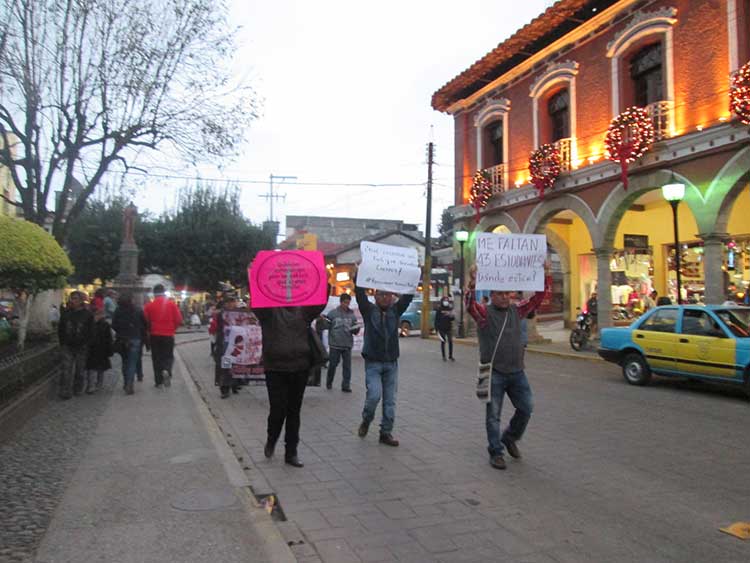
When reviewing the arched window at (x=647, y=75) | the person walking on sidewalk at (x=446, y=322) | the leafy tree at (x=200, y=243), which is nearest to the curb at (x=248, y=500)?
the person walking on sidewalk at (x=446, y=322)

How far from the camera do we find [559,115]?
20078 mm

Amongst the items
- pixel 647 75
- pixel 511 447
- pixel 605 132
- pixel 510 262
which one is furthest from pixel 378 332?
pixel 647 75

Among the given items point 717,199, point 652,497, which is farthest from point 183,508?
point 717,199

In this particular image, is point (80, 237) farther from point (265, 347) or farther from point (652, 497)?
point (652, 497)

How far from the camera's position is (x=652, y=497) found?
15.8 feet

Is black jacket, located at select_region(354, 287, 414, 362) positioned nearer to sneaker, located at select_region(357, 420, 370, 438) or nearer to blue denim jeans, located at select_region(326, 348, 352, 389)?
sneaker, located at select_region(357, 420, 370, 438)

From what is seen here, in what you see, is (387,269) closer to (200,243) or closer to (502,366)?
(502,366)

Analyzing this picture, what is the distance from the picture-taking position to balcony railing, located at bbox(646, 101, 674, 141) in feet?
49.8

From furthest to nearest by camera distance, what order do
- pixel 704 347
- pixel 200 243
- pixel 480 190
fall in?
pixel 200 243 → pixel 480 190 → pixel 704 347

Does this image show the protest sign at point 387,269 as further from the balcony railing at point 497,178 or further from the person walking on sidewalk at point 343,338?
the balcony railing at point 497,178

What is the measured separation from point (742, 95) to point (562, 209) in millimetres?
6740

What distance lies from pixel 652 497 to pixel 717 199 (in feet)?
36.6

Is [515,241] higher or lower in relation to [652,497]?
higher

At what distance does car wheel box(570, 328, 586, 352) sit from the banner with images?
10.9m
